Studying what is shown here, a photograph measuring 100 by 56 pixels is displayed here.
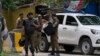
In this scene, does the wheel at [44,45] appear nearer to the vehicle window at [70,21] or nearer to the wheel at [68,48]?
the wheel at [68,48]

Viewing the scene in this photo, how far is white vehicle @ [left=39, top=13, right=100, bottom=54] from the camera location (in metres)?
18.7

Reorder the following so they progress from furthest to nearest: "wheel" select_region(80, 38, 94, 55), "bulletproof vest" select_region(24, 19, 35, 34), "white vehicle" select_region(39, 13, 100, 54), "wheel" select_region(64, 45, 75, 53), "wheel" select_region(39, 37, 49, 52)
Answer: "wheel" select_region(64, 45, 75, 53) → "wheel" select_region(39, 37, 49, 52) → "wheel" select_region(80, 38, 94, 55) → "white vehicle" select_region(39, 13, 100, 54) → "bulletproof vest" select_region(24, 19, 35, 34)

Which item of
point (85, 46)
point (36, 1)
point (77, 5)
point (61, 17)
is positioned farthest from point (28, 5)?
point (85, 46)

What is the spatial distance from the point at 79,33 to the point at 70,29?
617 millimetres

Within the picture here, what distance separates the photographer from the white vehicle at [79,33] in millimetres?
18672

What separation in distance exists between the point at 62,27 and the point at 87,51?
6.47ft

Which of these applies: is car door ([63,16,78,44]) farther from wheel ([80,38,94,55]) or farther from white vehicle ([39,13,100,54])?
wheel ([80,38,94,55])

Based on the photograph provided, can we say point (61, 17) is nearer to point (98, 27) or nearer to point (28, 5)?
point (98, 27)

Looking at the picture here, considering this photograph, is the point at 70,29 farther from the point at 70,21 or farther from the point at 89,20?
the point at 89,20

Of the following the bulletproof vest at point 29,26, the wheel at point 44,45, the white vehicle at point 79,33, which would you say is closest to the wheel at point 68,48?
the white vehicle at point 79,33

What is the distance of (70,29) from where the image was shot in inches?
779

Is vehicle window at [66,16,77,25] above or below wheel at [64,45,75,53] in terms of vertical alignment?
above

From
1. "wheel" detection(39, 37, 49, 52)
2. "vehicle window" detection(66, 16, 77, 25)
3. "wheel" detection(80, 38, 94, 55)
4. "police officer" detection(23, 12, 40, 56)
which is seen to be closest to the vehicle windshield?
"vehicle window" detection(66, 16, 77, 25)

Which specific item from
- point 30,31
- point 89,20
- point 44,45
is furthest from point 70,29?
point 30,31
